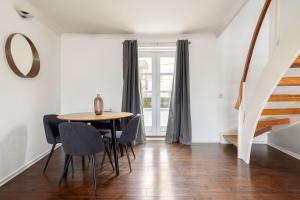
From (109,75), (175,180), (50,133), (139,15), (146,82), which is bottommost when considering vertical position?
(175,180)

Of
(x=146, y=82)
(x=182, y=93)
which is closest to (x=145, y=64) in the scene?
(x=146, y=82)

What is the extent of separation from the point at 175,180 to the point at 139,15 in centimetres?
250

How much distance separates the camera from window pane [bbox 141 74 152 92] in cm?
430

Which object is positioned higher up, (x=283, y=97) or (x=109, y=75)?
(x=109, y=75)

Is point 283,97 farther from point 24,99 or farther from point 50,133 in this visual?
point 24,99

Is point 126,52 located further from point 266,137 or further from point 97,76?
point 266,137

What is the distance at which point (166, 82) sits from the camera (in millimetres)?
4289

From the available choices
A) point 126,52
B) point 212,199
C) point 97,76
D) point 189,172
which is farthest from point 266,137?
point 97,76

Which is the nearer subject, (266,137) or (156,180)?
(156,180)

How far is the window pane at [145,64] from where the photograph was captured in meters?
4.30

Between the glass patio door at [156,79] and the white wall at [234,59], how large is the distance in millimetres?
1074

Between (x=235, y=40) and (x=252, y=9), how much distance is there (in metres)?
0.63

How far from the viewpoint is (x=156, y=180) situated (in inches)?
93.9

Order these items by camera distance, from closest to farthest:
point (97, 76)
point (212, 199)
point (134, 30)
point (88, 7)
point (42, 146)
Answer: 1. point (212, 199)
2. point (88, 7)
3. point (42, 146)
4. point (134, 30)
5. point (97, 76)
